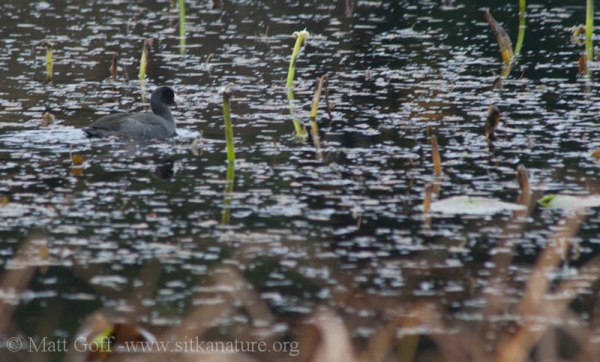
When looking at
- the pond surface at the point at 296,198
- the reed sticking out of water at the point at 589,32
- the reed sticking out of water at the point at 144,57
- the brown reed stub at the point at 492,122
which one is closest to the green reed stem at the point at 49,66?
the pond surface at the point at 296,198

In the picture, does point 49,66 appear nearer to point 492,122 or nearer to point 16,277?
point 492,122

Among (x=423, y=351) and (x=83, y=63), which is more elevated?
(x=83, y=63)

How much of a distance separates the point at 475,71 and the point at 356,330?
12.2 m

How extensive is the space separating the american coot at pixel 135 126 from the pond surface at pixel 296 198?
17 centimetres

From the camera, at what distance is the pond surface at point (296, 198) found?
780cm

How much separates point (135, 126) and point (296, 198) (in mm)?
4001

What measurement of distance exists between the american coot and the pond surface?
172 mm

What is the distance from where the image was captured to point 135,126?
13.8 m

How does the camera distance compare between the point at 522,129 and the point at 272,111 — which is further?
the point at 272,111

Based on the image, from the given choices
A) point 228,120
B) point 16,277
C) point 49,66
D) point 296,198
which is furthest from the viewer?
point 49,66

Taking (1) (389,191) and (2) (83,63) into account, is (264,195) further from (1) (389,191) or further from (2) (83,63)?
(2) (83,63)

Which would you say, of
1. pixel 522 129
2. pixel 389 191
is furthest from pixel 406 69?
pixel 389 191

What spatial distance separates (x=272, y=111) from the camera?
51.1 feet

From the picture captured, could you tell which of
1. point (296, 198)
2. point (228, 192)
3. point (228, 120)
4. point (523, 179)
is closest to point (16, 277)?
point (228, 192)
